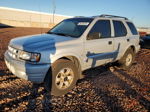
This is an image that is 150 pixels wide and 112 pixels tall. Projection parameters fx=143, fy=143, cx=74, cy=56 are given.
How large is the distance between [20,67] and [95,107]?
176 centimetres

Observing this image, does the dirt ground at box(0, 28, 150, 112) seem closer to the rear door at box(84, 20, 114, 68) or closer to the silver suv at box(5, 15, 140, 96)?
the silver suv at box(5, 15, 140, 96)

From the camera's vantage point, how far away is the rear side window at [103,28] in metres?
4.05

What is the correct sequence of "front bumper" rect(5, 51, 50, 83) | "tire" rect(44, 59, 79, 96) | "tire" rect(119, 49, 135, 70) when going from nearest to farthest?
"front bumper" rect(5, 51, 50, 83) → "tire" rect(44, 59, 79, 96) → "tire" rect(119, 49, 135, 70)

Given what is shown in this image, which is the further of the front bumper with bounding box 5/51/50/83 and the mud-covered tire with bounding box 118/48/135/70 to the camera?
the mud-covered tire with bounding box 118/48/135/70

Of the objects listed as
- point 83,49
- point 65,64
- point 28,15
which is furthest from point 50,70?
point 28,15

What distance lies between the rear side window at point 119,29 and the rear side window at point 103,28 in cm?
37

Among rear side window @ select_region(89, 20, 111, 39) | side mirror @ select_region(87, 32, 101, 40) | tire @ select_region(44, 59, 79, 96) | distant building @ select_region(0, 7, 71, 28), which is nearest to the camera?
tire @ select_region(44, 59, 79, 96)

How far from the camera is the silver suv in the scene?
116 inches

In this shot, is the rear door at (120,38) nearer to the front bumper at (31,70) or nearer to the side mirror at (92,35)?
the side mirror at (92,35)

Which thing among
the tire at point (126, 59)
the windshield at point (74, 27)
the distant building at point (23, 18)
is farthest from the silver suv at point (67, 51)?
the distant building at point (23, 18)

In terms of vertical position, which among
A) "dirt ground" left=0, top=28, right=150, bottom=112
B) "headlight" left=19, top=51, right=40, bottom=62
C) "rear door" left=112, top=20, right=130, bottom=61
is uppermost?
"rear door" left=112, top=20, right=130, bottom=61

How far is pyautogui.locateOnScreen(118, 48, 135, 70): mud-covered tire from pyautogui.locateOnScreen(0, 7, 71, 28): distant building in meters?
46.5

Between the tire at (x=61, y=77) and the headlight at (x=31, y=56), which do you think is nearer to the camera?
the headlight at (x=31, y=56)

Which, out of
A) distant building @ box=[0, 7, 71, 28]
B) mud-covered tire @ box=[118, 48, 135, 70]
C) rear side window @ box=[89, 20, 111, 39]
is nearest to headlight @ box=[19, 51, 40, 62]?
rear side window @ box=[89, 20, 111, 39]
